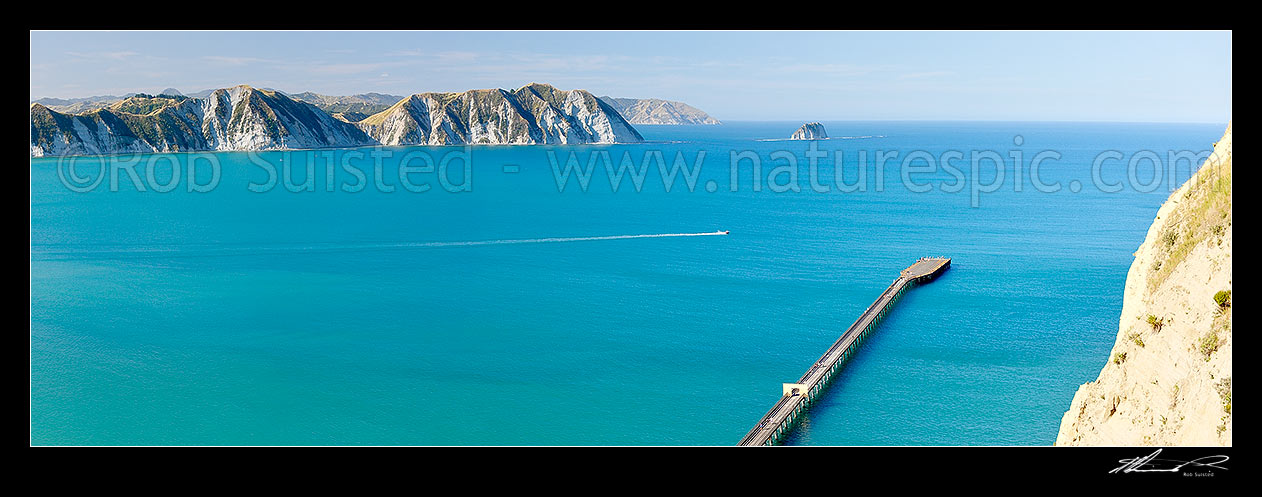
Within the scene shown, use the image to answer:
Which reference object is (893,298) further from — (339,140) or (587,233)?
(339,140)

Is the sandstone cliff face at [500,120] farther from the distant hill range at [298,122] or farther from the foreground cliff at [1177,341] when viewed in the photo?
the foreground cliff at [1177,341]

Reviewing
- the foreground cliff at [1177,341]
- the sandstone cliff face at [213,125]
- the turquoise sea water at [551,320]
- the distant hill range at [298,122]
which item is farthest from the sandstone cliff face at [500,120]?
the foreground cliff at [1177,341]

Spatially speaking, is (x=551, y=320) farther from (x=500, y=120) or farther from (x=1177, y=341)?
(x=500, y=120)
